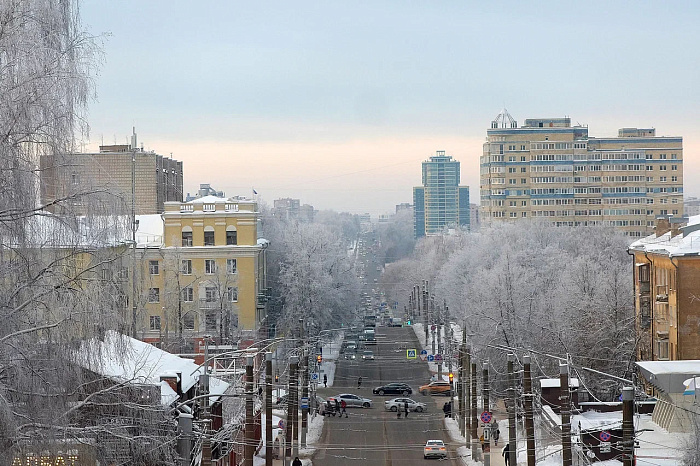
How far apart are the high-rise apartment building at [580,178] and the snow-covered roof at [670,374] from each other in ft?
348

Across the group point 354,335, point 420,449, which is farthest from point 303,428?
point 354,335

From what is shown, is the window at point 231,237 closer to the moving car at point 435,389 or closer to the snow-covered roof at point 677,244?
the moving car at point 435,389

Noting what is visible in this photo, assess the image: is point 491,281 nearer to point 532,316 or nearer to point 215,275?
point 532,316

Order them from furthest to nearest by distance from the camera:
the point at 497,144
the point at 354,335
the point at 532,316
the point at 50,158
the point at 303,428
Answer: the point at 497,144, the point at 354,335, the point at 532,316, the point at 303,428, the point at 50,158

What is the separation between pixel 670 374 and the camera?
32.9 meters

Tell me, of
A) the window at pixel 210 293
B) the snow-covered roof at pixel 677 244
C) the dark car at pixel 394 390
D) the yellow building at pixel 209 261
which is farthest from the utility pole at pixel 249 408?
the window at pixel 210 293

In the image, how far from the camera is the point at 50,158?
1506 cm

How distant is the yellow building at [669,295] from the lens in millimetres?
41719

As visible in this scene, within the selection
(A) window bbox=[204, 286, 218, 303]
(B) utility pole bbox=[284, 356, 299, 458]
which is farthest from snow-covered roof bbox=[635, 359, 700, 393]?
(A) window bbox=[204, 286, 218, 303]

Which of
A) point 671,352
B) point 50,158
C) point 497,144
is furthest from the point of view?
point 497,144

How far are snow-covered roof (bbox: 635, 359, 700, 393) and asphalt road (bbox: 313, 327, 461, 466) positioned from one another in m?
11.4

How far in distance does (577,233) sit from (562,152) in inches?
1251

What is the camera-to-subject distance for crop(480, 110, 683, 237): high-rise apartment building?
14150 centimetres

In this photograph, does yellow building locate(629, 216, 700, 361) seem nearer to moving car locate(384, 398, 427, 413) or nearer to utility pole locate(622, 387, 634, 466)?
moving car locate(384, 398, 427, 413)
